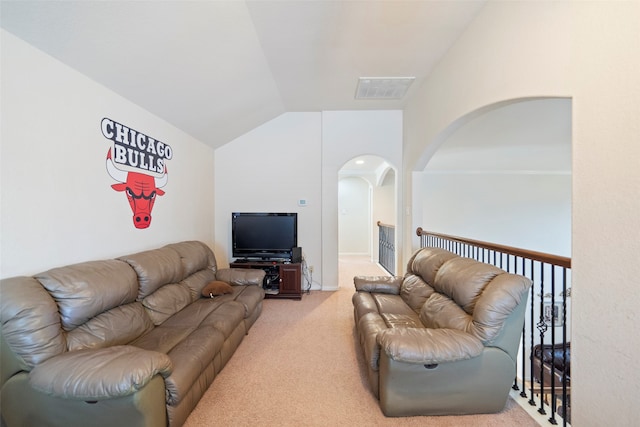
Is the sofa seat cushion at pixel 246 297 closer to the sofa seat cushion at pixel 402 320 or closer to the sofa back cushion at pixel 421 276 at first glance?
the sofa seat cushion at pixel 402 320

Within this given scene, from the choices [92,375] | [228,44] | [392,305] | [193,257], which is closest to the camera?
[92,375]

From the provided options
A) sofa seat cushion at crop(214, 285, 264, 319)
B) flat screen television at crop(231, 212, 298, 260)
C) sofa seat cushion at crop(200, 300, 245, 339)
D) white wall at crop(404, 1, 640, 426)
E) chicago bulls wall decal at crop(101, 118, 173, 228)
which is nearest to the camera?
white wall at crop(404, 1, 640, 426)

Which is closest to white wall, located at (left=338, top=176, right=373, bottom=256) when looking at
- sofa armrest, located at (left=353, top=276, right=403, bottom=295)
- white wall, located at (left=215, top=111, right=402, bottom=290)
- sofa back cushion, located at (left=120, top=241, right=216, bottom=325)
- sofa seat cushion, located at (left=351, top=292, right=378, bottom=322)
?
white wall, located at (left=215, top=111, right=402, bottom=290)

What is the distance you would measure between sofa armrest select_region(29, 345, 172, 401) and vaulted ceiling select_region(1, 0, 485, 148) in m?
1.88

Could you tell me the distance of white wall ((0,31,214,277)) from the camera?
1490 millimetres

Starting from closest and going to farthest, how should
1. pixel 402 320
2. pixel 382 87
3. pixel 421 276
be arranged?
pixel 402 320 → pixel 421 276 → pixel 382 87

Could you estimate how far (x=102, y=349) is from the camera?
4.38 ft

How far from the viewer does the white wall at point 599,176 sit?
109 centimetres

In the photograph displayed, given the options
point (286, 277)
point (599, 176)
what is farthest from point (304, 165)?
point (599, 176)

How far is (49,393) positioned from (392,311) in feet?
7.40

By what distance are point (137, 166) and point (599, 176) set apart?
338 cm

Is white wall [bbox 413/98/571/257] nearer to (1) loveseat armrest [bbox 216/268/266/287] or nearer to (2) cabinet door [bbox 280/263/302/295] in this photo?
(2) cabinet door [bbox 280/263/302/295]

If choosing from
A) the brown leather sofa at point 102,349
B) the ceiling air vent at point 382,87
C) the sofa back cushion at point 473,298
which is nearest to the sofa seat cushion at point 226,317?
the brown leather sofa at point 102,349

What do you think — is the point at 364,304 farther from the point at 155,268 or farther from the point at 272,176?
the point at 272,176
